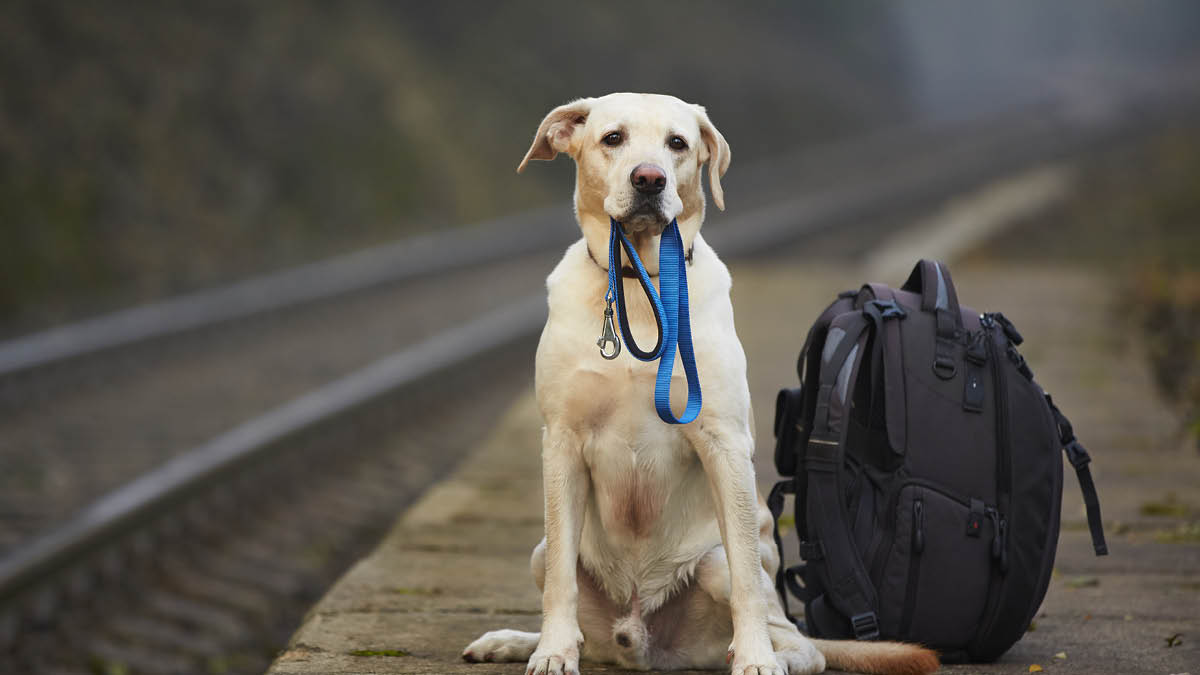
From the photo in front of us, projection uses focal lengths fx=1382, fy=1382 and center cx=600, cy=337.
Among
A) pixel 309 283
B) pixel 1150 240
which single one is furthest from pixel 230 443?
pixel 1150 240

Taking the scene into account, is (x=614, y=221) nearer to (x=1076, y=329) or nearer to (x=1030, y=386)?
(x=1030, y=386)

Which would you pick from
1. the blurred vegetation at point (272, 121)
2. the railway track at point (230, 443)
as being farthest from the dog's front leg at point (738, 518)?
the blurred vegetation at point (272, 121)

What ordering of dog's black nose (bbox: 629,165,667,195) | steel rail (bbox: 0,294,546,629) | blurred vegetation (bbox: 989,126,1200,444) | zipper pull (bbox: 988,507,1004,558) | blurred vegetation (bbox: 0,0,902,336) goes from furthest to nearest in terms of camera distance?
blurred vegetation (bbox: 0,0,902,336) < blurred vegetation (bbox: 989,126,1200,444) < steel rail (bbox: 0,294,546,629) < zipper pull (bbox: 988,507,1004,558) < dog's black nose (bbox: 629,165,667,195)

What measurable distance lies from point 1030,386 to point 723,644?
115 cm

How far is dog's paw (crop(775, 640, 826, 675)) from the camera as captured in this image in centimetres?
367

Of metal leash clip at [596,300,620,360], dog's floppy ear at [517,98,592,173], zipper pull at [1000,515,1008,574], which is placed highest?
dog's floppy ear at [517,98,592,173]

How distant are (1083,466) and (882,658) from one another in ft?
2.86

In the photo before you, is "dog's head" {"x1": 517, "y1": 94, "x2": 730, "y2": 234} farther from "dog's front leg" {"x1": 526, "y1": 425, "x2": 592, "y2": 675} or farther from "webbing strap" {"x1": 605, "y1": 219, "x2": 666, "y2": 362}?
"dog's front leg" {"x1": 526, "y1": 425, "x2": 592, "y2": 675}

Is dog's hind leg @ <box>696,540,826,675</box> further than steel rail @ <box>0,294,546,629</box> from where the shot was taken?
No

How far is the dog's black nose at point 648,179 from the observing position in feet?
11.2

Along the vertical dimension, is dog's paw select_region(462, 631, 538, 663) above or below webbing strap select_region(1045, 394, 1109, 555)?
below

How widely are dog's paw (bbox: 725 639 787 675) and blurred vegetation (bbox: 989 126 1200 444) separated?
183 inches

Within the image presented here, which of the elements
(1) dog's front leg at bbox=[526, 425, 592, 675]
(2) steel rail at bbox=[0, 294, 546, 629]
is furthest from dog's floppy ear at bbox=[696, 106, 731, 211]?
(2) steel rail at bbox=[0, 294, 546, 629]

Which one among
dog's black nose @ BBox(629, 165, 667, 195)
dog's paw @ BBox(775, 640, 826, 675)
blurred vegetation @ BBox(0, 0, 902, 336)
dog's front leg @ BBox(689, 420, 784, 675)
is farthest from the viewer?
blurred vegetation @ BBox(0, 0, 902, 336)
